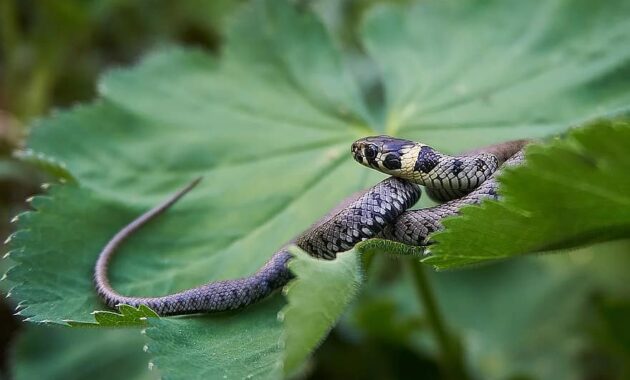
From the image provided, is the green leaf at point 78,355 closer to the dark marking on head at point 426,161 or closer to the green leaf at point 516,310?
the green leaf at point 516,310

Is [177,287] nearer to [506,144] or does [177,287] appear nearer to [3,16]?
[506,144]

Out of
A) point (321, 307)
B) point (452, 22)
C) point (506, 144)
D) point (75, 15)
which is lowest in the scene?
point (321, 307)

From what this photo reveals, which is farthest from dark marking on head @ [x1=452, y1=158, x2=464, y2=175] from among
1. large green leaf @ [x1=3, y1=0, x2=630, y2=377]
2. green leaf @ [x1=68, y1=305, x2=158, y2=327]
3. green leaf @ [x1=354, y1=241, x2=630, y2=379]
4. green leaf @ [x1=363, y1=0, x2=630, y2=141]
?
green leaf @ [x1=354, y1=241, x2=630, y2=379]

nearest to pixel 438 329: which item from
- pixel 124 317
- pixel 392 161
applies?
pixel 392 161

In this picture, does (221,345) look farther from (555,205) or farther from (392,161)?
(555,205)

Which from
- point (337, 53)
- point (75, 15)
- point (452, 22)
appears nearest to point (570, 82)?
point (452, 22)
